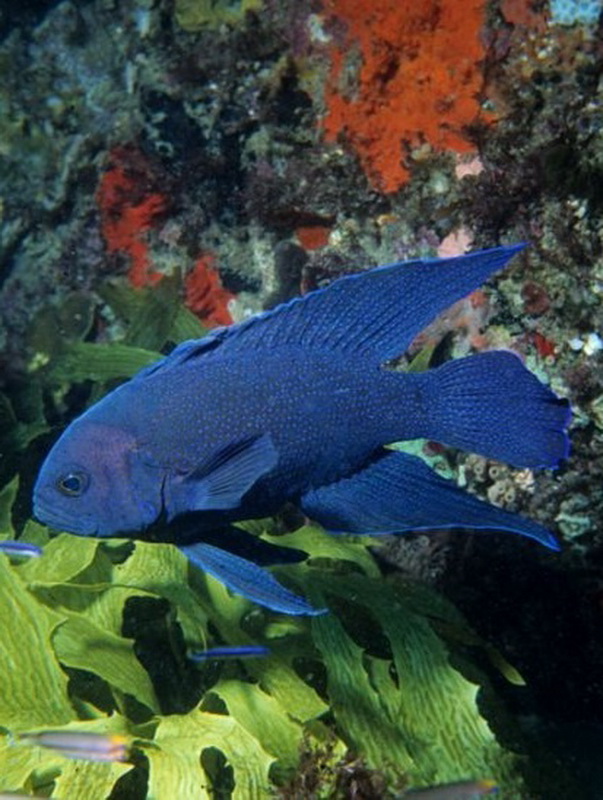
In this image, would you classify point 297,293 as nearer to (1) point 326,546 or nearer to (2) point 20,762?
(1) point 326,546

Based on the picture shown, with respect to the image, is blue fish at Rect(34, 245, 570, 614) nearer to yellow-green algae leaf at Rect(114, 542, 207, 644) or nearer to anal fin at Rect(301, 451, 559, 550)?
anal fin at Rect(301, 451, 559, 550)

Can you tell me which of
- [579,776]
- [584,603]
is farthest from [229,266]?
[579,776]

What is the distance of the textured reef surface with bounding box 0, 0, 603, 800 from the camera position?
286cm

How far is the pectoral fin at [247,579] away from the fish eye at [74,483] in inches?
14.2

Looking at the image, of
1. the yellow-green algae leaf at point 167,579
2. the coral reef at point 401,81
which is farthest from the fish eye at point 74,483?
the coral reef at point 401,81

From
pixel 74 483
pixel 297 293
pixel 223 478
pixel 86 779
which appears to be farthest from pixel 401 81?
pixel 86 779

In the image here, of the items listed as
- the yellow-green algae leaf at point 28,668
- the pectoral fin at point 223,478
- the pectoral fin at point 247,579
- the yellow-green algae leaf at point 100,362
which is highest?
the pectoral fin at point 223,478

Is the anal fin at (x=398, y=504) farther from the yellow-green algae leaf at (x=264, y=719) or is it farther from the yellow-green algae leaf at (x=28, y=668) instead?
the yellow-green algae leaf at (x=28, y=668)

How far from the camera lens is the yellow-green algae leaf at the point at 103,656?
115 inches

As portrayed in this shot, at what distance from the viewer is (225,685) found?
2.99 metres

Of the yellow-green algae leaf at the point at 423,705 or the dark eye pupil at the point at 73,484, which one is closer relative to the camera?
the dark eye pupil at the point at 73,484

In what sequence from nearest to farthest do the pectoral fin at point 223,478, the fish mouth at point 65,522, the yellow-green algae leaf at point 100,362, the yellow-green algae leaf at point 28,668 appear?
the pectoral fin at point 223,478 → the fish mouth at point 65,522 → the yellow-green algae leaf at point 28,668 → the yellow-green algae leaf at point 100,362

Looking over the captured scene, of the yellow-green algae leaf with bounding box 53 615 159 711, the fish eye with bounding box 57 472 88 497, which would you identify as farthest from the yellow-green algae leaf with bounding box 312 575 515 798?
the fish eye with bounding box 57 472 88 497

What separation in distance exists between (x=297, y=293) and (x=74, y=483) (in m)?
3.04
